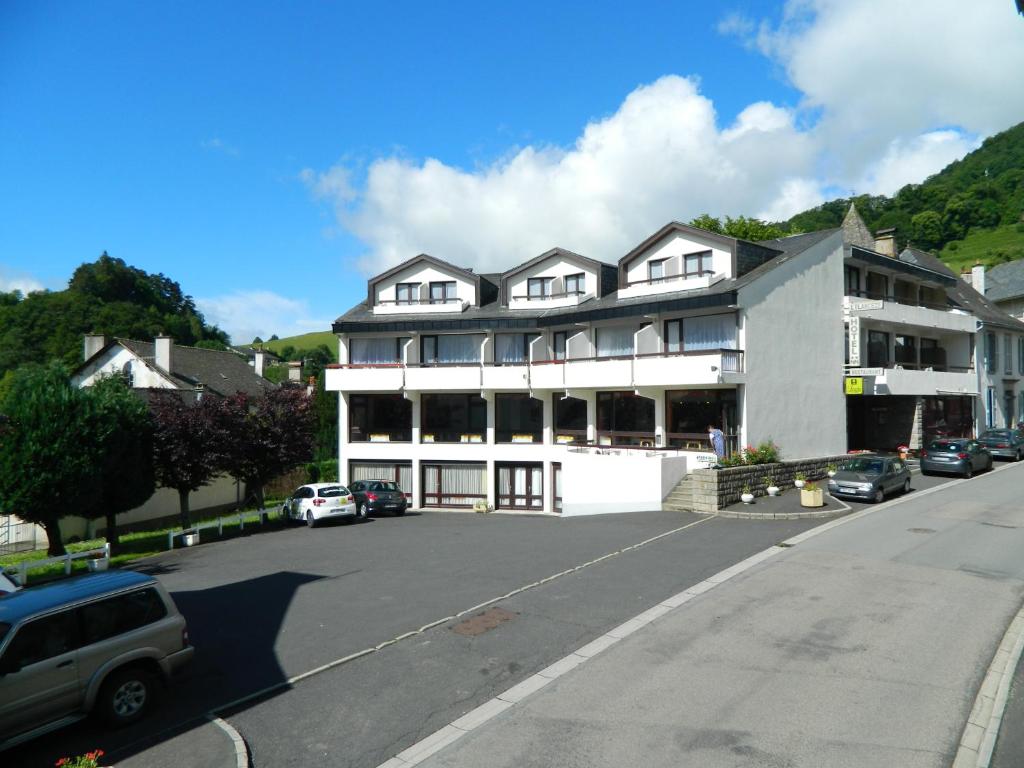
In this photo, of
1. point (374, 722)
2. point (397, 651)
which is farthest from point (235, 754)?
point (397, 651)

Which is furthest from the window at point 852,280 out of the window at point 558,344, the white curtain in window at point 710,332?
the window at point 558,344

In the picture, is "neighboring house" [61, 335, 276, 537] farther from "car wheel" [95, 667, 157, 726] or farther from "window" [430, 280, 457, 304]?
"car wheel" [95, 667, 157, 726]

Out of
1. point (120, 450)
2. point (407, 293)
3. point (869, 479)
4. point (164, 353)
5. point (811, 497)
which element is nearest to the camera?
point (811, 497)

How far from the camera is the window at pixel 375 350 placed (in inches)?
1351

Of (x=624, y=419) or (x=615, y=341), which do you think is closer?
(x=624, y=419)

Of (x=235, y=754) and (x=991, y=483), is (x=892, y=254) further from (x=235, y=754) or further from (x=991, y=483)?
(x=235, y=754)

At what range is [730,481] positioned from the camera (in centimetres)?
2217

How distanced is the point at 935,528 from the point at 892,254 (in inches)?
956

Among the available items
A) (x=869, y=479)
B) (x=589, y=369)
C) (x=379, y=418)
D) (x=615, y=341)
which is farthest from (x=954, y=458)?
(x=379, y=418)

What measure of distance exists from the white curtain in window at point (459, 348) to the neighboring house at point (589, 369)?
2.3 inches

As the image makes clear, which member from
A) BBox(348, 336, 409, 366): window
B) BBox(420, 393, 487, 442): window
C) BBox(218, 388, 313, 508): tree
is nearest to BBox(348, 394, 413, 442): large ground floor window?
BBox(420, 393, 487, 442): window

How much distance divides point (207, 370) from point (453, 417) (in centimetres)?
2069

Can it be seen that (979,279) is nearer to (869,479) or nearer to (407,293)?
(869,479)

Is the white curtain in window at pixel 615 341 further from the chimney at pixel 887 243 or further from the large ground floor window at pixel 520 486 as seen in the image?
the chimney at pixel 887 243
